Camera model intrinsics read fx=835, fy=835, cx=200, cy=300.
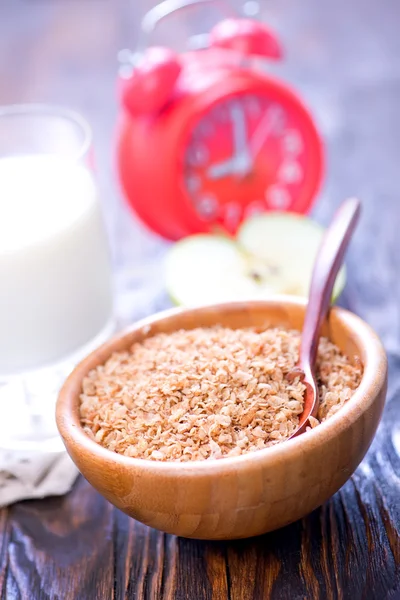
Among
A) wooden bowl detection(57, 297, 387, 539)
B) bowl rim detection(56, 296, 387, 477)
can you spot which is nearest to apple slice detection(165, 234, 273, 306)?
bowl rim detection(56, 296, 387, 477)

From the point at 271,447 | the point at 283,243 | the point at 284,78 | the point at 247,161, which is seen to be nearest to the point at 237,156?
the point at 247,161

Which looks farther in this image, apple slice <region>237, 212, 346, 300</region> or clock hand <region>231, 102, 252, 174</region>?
clock hand <region>231, 102, 252, 174</region>

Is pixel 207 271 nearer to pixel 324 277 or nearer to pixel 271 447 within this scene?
pixel 324 277

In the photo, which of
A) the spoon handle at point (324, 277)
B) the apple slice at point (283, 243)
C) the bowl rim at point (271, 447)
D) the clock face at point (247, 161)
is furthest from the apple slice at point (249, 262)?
the bowl rim at point (271, 447)

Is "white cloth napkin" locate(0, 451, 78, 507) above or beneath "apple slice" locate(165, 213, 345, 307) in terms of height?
beneath

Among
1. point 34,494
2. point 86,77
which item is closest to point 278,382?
point 34,494

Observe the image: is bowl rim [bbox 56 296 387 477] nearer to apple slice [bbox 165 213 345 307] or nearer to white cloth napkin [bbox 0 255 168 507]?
white cloth napkin [bbox 0 255 168 507]

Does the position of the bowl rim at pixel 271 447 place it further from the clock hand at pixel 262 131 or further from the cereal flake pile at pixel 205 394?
the clock hand at pixel 262 131

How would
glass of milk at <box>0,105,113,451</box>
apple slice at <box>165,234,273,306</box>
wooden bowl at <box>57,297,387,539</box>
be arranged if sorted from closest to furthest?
wooden bowl at <box>57,297,387,539</box>, glass of milk at <box>0,105,113,451</box>, apple slice at <box>165,234,273,306</box>
